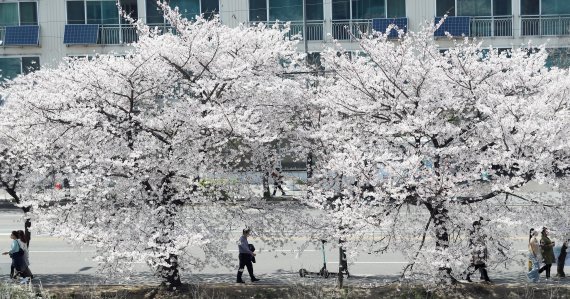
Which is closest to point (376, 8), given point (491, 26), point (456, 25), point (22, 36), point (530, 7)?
point (456, 25)

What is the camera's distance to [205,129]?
14055mm

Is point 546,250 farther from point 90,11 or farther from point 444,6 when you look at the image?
point 90,11

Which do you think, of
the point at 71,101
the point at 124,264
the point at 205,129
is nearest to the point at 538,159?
the point at 205,129

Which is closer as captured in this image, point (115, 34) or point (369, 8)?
point (369, 8)

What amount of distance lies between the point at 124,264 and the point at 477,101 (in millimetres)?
7014

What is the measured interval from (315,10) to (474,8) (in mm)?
6487

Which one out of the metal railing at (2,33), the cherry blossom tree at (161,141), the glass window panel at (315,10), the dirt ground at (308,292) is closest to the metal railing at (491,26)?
the glass window panel at (315,10)

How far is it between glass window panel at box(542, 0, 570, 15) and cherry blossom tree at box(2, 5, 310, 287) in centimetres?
1955

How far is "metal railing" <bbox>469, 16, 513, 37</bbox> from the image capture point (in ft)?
101

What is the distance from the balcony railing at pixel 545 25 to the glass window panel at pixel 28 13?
20.4m

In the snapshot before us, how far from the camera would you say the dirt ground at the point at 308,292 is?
560 inches

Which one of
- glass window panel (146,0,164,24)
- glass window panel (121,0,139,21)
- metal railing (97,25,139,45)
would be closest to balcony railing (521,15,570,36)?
glass window panel (146,0,164,24)

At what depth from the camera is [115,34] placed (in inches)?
1278

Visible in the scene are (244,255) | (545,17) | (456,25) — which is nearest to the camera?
(244,255)
